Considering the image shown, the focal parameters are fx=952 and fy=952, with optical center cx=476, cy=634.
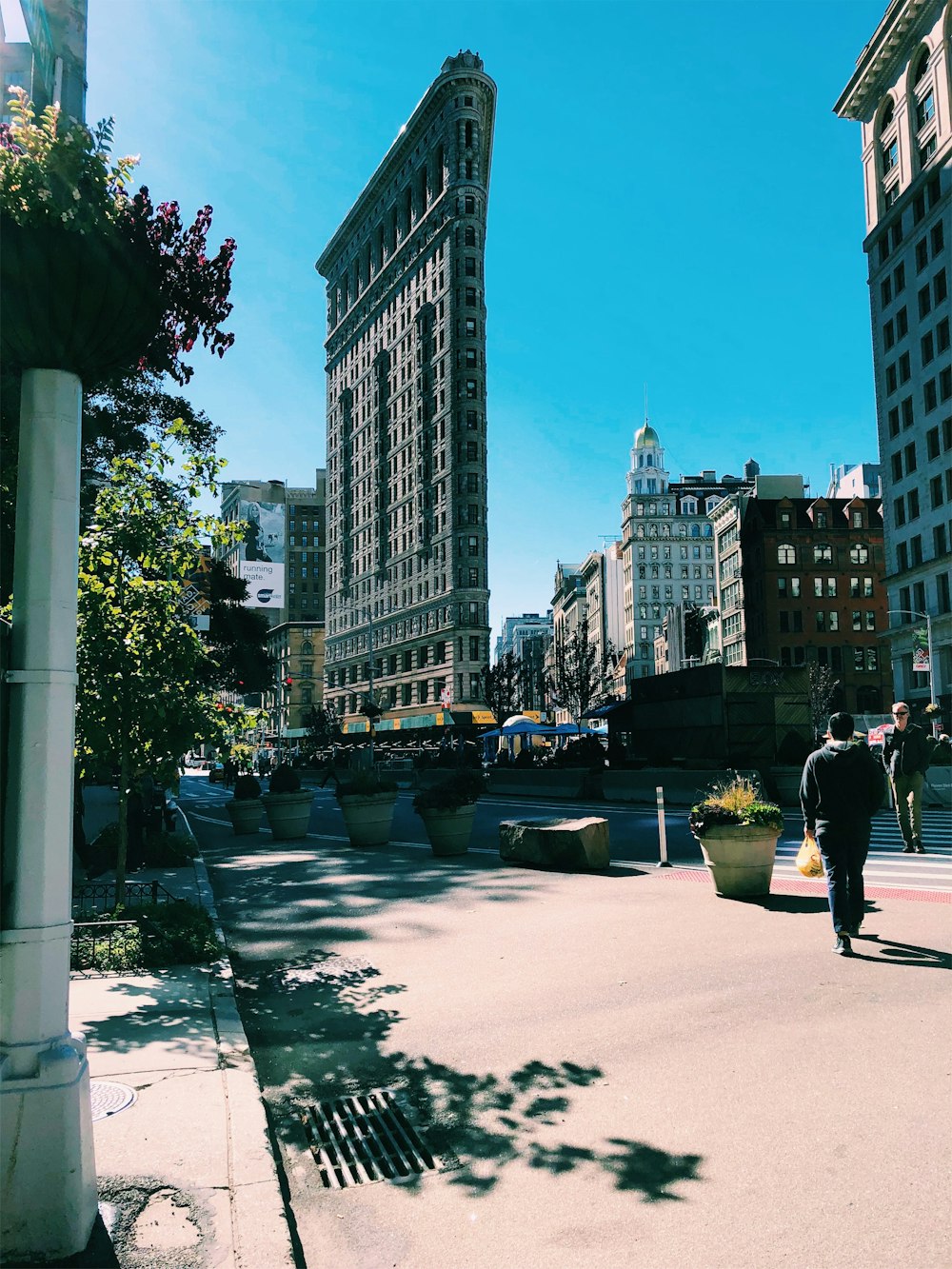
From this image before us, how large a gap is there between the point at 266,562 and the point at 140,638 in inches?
1538

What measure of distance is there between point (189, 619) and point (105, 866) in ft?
20.3

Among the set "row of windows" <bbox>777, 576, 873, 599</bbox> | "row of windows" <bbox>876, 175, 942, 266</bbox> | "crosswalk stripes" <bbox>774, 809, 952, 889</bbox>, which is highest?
"row of windows" <bbox>876, 175, 942, 266</bbox>

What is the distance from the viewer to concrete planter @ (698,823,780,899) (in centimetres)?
1030

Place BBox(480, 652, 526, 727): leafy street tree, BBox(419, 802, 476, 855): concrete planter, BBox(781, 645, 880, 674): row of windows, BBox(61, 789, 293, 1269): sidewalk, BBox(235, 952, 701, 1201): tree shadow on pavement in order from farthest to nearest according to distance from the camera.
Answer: BBox(781, 645, 880, 674): row of windows → BBox(480, 652, 526, 727): leafy street tree → BBox(419, 802, 476, 855): concrete planter → BBox(235, 952, 701, 1201): tree shadow on pavement → BBox(61, 789, 293, 1269): sidewalk

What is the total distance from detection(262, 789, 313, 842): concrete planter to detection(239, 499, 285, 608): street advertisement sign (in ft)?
71.1

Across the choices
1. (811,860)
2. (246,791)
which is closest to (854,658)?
(246,791)

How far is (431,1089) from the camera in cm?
509

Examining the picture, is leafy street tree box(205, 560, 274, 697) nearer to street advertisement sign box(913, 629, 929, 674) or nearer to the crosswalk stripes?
the crosswalk stripes

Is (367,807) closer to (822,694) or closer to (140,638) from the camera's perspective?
(140,638)

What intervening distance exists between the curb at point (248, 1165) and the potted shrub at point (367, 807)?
10.6m

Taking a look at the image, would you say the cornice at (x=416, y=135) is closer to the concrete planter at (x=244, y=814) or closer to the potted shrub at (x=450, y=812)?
the concrete planter at (x=244, y=814)

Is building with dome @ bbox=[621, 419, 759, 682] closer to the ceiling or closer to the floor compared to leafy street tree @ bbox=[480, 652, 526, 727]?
closer to the ceiling

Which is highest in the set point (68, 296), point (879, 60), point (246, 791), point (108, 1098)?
point (879, 60)

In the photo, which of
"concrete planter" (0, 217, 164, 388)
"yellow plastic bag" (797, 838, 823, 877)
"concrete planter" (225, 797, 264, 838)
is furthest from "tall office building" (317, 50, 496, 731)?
"concrete planter" (0, 217, 164, 388)
